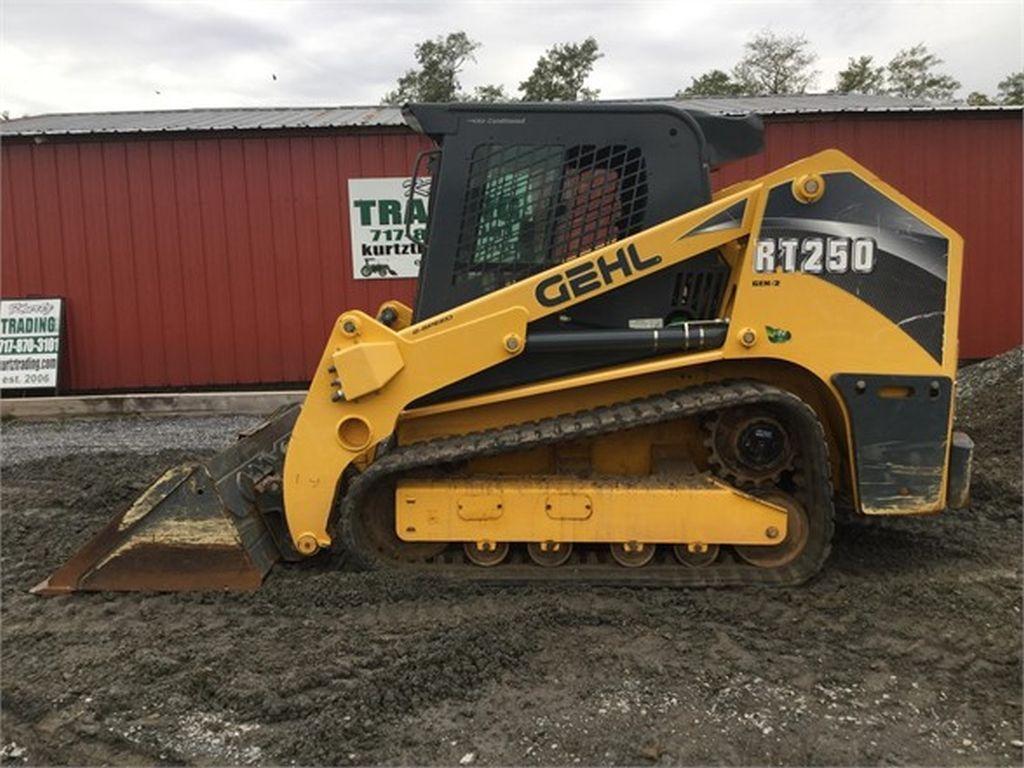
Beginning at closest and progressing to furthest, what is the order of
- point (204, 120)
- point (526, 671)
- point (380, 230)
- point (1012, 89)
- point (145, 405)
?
point (526, 671)
point (145, 405)
point (380, 230)
point (204, 120)
point (1012, 89)

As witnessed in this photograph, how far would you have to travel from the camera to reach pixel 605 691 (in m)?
2.86

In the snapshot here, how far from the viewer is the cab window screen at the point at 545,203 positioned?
377cm

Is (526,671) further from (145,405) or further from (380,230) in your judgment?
(380,230)

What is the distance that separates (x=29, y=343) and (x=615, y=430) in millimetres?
8519

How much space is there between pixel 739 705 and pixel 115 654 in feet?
8.02

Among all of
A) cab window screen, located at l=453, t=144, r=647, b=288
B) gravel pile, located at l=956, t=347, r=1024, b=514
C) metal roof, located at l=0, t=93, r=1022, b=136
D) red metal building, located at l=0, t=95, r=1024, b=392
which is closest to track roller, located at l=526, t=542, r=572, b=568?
cab window screen, located at l=453, t=144, r=647, b=288

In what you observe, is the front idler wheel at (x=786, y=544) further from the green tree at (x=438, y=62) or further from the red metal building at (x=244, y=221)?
the green tree at (x=438, y=62)

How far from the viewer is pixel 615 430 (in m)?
3.60

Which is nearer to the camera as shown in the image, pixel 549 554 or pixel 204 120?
pixel 549 554

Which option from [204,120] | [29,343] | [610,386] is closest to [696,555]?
[610,386]

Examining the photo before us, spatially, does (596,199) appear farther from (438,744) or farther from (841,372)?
(438,744)

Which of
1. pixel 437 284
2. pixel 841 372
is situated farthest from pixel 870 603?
pixel 437 284

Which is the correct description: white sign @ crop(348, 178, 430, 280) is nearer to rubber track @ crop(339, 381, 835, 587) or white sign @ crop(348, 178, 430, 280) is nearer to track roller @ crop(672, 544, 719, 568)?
rubber track @ crop(339, 381, 835, 587)

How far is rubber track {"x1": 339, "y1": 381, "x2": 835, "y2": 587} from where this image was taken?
139 inches
